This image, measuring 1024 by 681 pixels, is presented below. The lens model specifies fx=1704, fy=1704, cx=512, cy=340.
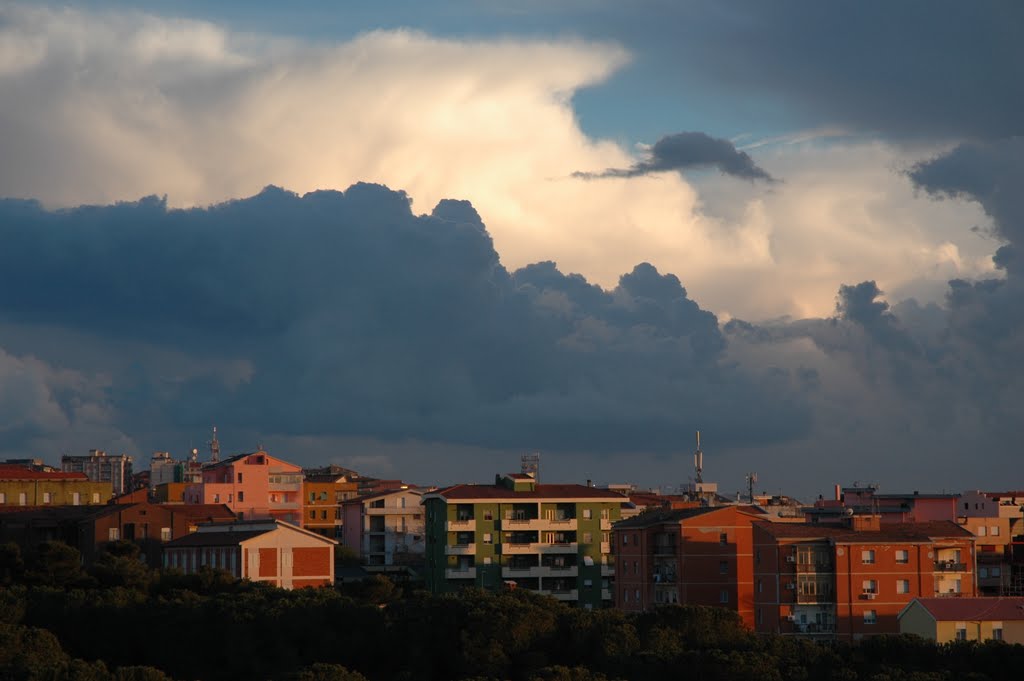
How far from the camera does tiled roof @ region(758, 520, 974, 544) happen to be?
102375 millimetres

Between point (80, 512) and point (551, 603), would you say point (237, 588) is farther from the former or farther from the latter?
point (80, 512)

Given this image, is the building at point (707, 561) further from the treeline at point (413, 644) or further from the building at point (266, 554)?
the building at point (266, 554)

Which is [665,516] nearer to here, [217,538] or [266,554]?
[266,554]

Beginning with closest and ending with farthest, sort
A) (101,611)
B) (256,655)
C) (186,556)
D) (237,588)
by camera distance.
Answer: (256,655) → (101,611) → (237,588) → (186,556)

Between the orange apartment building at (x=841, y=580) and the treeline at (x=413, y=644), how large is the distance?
19368mm

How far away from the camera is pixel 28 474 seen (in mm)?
154125

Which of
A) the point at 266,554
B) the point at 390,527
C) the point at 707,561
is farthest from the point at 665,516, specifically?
the point at 390,527

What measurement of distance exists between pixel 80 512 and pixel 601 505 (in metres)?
40.4

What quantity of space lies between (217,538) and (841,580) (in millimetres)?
44395

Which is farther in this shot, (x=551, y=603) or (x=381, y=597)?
(x=381, y=597)

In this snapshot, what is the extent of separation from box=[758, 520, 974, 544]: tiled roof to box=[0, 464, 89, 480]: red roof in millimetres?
74425

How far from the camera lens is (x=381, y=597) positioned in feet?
352

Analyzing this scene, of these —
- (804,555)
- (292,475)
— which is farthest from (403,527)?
(804,555)

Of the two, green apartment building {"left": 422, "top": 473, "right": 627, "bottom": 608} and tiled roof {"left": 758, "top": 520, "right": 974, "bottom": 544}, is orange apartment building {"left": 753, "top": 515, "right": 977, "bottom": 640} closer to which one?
tiled roof {"left": 758, "top": 520, "right": 974, "bottom": 544}
